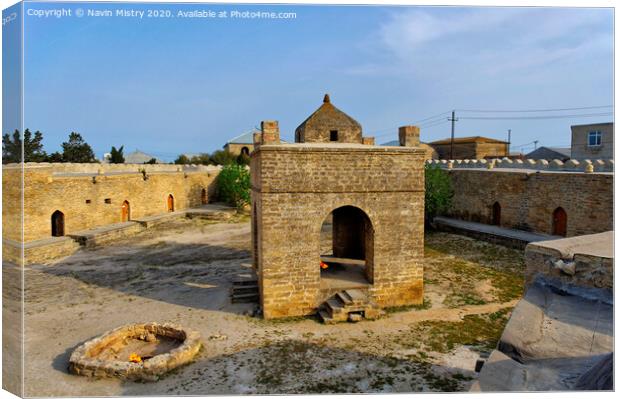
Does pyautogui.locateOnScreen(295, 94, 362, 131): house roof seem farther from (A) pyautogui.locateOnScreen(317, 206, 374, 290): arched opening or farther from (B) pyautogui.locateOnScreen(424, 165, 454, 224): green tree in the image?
(B) pyautogui.locateOnScreen(424, 165, 454, 224): green tree

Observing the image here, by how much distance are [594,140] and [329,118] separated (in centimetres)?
2072

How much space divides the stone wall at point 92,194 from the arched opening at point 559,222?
20.8m

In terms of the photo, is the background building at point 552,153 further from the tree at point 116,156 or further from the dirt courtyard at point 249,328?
the tree at point 116,156

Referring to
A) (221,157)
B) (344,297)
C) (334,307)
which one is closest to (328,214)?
(344,297)

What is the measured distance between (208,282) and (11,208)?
8178 mm

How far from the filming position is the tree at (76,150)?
38406 millimetres

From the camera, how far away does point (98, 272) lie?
15.5 m

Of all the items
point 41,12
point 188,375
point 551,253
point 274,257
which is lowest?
point 188,375

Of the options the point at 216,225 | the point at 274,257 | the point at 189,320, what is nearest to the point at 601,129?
the point at 216,225

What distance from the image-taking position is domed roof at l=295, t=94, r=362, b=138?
13555 millimetres

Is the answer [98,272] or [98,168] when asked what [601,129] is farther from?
[98,168]

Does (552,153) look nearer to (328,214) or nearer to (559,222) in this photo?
(559,222)

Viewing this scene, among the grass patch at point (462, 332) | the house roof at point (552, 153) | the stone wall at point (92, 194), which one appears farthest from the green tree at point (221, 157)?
the grass patch at point (462, 332)

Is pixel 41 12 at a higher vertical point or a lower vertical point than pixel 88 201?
higher
